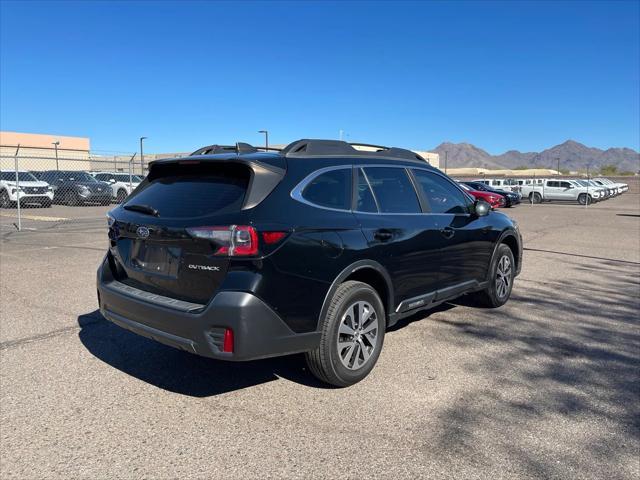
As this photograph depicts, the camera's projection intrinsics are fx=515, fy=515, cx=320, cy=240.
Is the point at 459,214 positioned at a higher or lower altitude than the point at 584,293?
higher

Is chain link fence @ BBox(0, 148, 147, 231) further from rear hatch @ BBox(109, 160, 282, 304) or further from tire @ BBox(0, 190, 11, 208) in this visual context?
rear hatch @ BBox(109, 160, 282, 304)

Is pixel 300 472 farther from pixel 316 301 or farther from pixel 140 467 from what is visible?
pixel 316 301

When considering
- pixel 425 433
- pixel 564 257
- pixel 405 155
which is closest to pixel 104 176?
pixel 564 257

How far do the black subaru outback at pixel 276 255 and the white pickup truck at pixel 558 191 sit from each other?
33604 mm

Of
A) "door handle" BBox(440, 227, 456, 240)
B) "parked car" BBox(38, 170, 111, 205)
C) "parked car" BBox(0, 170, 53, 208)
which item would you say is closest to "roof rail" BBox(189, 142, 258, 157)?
"door handle" BBox(440, 227, 456, 240)

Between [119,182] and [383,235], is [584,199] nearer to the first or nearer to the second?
[119,182]

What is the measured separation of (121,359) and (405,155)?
325cm

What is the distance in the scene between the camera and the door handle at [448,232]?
4981 mm

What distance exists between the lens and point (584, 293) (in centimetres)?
711

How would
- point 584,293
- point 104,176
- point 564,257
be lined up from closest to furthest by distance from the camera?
point 584,293 → point 564,257 → point 104,176

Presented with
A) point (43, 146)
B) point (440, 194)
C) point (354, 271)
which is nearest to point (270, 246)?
point (354, 271)

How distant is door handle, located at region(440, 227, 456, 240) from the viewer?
4.98 meters

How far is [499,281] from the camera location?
6.21 metres

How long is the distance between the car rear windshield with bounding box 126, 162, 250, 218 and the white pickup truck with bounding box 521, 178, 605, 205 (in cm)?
3484
